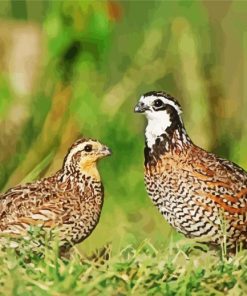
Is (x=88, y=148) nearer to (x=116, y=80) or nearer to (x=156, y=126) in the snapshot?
(x=156, y=126)

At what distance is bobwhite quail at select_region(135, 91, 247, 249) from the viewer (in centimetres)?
652

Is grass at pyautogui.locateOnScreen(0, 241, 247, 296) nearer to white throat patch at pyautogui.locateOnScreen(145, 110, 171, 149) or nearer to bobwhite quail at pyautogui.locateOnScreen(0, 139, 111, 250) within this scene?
bobwhite quail at pyautogui.locateOnScreen(0, 139, 111, 250)

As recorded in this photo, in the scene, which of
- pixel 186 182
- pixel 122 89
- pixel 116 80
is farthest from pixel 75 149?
pixel 116 80

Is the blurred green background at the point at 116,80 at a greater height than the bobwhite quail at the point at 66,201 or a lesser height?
greater

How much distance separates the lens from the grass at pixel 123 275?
479 centimetres

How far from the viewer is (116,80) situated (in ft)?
34.2

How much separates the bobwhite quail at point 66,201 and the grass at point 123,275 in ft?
3.75

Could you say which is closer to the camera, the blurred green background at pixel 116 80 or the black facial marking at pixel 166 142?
the black facial marking at pixel 166 142

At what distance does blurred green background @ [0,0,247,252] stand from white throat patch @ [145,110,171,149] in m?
1.88

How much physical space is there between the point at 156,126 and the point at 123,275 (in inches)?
75.7

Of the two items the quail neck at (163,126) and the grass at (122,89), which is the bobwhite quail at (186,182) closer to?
the quail neck at (163,126)

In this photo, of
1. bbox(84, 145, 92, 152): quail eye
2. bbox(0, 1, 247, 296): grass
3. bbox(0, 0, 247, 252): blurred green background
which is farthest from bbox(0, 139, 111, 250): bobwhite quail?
bbox(0, 0, 247, 252): blurred green background

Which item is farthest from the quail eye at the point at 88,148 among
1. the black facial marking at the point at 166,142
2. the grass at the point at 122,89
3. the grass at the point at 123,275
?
the grass at the point at 123,275

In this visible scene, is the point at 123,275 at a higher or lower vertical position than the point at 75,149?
lower
